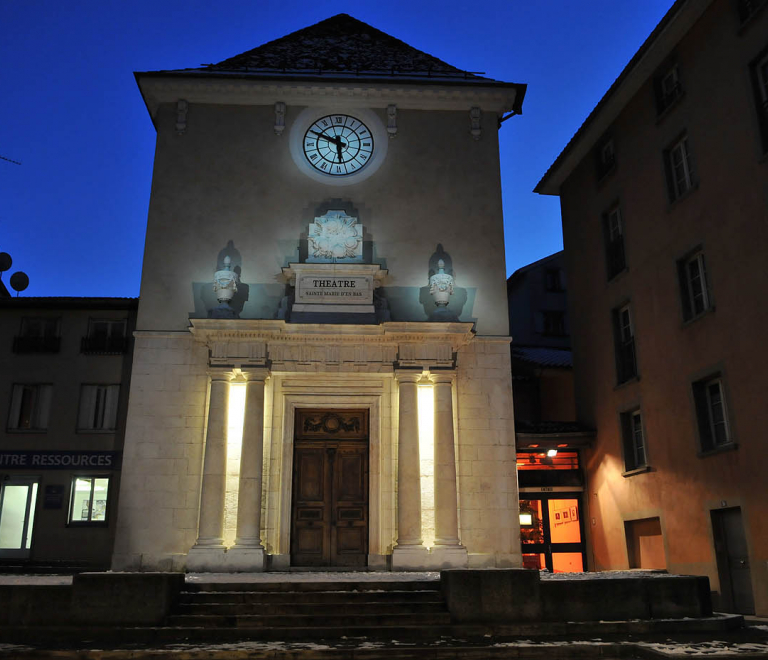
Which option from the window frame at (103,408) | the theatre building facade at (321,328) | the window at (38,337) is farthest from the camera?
the window at (38,337)

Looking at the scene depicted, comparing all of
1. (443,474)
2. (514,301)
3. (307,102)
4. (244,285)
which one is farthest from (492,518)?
(514,301)

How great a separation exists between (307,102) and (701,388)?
39.3 feet

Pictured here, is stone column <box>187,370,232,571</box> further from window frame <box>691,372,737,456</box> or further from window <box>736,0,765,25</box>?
window <box>736,0,765,25</box>

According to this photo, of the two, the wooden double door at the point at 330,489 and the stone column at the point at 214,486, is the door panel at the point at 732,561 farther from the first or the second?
the stone column at the point at 214,486

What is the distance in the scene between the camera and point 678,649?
9.95m

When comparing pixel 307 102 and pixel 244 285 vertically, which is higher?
pixel 307 102

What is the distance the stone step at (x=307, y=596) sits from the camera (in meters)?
12.0

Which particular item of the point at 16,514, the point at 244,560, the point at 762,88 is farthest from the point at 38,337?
the point at 762,88

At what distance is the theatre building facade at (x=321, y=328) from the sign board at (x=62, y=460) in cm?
921

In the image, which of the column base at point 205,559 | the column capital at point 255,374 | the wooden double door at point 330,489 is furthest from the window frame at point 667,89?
the column base at point 205,559

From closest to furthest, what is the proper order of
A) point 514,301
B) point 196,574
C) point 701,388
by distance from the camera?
1. point 196,574
2. point 701,388
3. point 514,301

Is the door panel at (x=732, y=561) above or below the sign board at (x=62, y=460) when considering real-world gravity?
below

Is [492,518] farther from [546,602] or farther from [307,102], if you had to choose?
[307,102]

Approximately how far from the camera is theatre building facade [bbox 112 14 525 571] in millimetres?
16828
